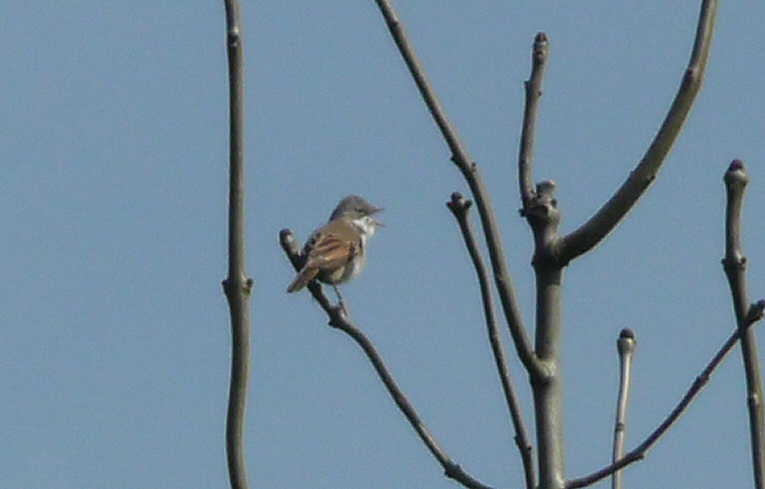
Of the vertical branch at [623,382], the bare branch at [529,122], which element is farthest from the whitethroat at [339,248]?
the bare branch at [529,122]

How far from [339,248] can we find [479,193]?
297 inches

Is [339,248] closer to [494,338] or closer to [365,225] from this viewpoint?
[365,225]

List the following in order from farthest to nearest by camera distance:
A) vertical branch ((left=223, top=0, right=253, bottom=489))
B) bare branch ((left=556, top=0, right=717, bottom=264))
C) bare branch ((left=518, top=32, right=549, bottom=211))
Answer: bare branch ((left=518, top=32, right=549, bottom=211))
bare branch ((left=556, top=0, right=717, bottom=264))
vertical branch ((left=223, top=0, right=253, bottom=489))

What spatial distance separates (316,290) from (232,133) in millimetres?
1678

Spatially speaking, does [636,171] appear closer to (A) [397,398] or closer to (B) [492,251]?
(B) [492,251]

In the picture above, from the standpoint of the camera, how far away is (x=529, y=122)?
3.64 m

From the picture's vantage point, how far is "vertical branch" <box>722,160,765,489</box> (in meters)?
3.21

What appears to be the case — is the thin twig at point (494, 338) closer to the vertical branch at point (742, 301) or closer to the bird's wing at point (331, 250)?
the vertical branch at point (742, 301)

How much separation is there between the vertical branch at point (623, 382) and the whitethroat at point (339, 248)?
486cm

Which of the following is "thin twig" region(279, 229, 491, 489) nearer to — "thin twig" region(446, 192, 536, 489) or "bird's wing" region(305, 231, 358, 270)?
"thin twig" region(446, 192, 536, 489)

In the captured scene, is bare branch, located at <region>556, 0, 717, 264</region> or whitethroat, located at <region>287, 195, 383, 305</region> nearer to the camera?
bare branch, located at <region>556, 0, 717, 264</region>

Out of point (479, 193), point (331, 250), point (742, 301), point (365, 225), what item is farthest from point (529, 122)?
point (365, 225)

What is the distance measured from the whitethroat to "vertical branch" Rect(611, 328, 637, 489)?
4857 millimetres

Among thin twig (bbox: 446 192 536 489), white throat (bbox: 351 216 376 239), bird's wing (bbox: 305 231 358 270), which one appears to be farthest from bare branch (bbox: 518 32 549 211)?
white throat (bbox: 351 216 376 239)
